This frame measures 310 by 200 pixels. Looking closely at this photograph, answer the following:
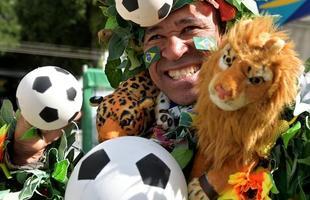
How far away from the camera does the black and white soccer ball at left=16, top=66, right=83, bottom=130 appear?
189 centimetres

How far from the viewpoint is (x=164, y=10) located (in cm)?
171

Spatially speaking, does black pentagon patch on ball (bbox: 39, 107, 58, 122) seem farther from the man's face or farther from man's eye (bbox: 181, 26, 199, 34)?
man's eye (bbox: 181, 26, 199, 34)

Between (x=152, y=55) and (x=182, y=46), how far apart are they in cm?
12

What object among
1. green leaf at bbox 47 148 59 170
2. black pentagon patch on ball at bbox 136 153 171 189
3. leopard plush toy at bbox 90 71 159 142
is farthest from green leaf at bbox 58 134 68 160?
black pentagon patch on ball at bbox 136 153 171 189

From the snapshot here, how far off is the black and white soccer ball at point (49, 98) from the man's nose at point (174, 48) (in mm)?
388

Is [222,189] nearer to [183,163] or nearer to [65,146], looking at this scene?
[183,163]

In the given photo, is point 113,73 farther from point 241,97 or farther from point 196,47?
point 241,97

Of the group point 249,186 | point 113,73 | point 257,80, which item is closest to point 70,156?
point 113,73

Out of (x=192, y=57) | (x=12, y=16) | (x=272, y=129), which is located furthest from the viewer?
(x=12, y=16)

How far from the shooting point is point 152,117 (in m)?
1.86

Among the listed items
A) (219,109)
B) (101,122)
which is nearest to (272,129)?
(219,109)

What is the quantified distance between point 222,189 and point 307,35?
14.6 feet

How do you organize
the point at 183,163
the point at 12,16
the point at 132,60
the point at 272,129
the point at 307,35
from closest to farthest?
the point at 272,129 < the point at 183,163 < the point at 132,60 < the point at 307,35 < the point at 12,16

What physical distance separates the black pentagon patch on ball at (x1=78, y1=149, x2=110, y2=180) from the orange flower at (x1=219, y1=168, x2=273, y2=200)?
338mm
